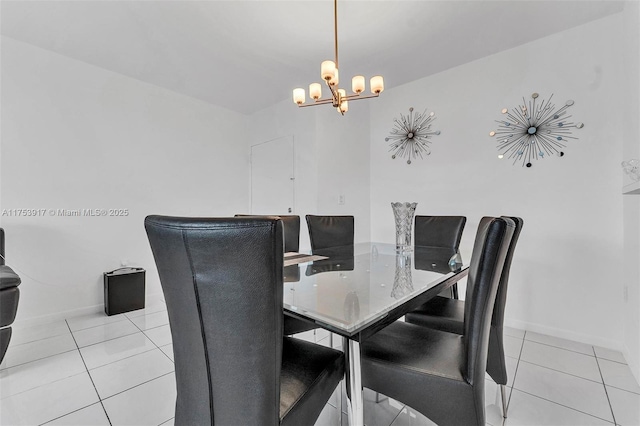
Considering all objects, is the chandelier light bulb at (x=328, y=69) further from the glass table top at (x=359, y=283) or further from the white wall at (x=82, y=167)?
the white wall at (x=82, y=167)

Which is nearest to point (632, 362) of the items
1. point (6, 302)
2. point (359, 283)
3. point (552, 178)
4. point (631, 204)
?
point (631, 204)

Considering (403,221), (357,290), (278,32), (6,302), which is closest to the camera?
(357,290)

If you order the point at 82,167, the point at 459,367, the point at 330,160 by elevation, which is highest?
the point at 330,160

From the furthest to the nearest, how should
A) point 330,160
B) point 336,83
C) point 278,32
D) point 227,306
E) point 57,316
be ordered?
point 330,160 → point 57,316 → point 278,32 → point 336,83 → point 227,306

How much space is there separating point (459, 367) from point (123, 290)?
10.2ft

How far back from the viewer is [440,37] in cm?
236

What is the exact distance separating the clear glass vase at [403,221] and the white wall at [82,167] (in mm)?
2694

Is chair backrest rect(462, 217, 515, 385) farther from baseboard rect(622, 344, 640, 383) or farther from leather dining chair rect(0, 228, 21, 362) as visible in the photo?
leather dining chair rect(0, 228, 21, 362)

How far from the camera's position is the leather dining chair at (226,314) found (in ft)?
2.05

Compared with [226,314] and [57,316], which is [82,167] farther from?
[226,314]

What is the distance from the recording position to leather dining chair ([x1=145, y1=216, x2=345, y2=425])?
0.63 metres

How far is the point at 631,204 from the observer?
190 cm

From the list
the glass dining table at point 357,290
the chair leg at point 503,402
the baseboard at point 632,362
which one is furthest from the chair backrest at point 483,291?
the baseboard at point 632,362

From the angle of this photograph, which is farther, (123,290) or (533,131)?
(123,290)
